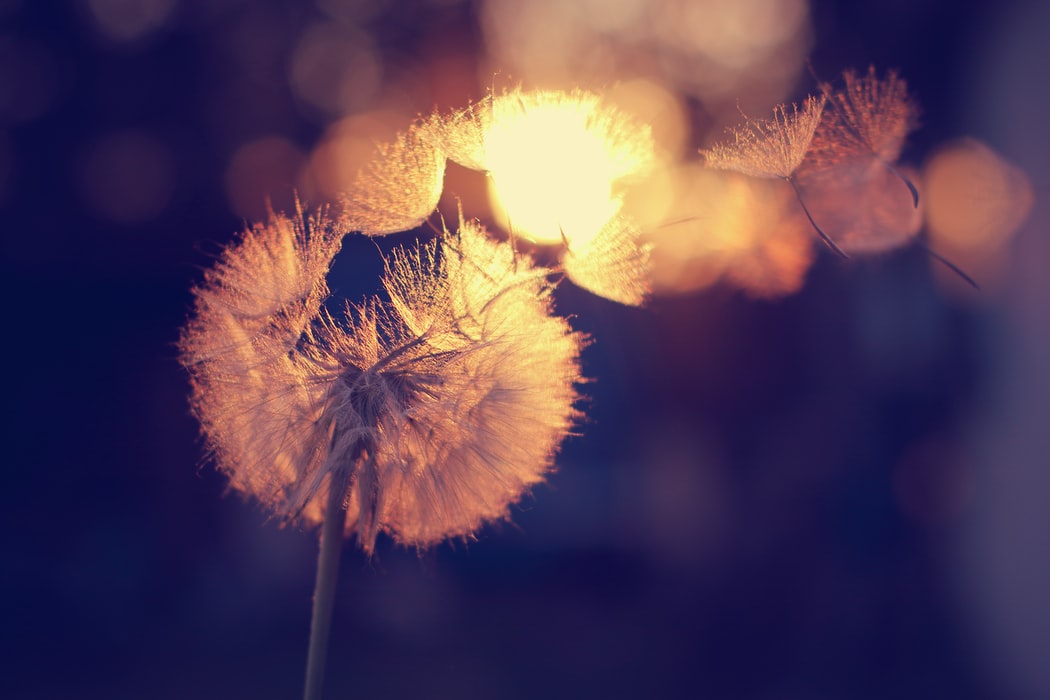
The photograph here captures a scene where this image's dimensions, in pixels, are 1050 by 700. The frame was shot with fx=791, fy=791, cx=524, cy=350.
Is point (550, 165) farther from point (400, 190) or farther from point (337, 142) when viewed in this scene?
point (337, 142)

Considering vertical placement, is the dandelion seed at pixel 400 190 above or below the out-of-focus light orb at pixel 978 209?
below

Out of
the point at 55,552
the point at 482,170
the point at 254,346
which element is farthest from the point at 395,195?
the point at 55,552

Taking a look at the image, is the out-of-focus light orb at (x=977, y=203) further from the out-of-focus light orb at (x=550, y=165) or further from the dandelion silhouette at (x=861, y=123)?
the out-of-focus light orb at (x=550, y=165)

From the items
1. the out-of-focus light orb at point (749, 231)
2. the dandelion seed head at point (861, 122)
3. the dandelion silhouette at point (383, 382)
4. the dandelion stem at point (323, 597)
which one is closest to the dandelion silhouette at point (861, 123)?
the dandelion seed head at point (861, 122)

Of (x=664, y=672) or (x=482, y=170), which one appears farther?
(x=664, y=672)

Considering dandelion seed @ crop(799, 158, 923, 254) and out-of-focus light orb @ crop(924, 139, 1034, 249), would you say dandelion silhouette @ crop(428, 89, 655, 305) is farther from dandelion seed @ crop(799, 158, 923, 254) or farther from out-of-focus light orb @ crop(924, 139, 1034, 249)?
out-of-focus light orb @ crop(924, 139, 1034, 249)

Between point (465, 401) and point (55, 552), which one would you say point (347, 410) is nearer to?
point (465, 401)
